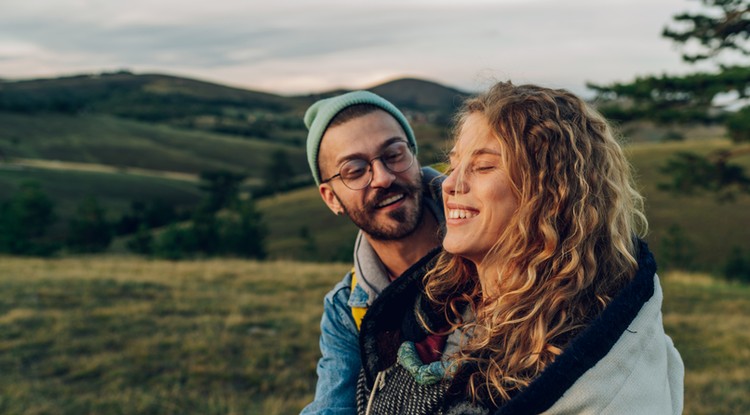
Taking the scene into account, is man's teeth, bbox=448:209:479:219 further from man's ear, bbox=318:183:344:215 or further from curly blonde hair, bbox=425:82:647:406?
man's ear, bbox=318:183:344:215

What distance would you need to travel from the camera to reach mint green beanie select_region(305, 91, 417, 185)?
296cm

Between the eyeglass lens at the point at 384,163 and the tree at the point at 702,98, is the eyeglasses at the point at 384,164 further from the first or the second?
the tree at the point at 702,98

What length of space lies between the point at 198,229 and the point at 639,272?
3180 cm

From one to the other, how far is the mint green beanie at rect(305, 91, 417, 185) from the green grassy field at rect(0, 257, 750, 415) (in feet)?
10.6

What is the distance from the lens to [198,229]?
32.0 metres

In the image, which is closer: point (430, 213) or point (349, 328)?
point (349, 328)

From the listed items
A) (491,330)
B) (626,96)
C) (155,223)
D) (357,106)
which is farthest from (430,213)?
(155,223)

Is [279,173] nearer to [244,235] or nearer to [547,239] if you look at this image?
[244,235]

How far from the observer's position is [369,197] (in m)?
2.85

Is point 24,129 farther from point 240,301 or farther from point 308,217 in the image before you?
point 240,301

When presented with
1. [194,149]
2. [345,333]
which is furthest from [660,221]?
[194,149]

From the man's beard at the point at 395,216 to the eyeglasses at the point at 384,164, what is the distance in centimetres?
9

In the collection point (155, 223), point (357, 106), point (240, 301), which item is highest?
point (357, 106)

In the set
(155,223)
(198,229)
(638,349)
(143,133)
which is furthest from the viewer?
(143,133)
